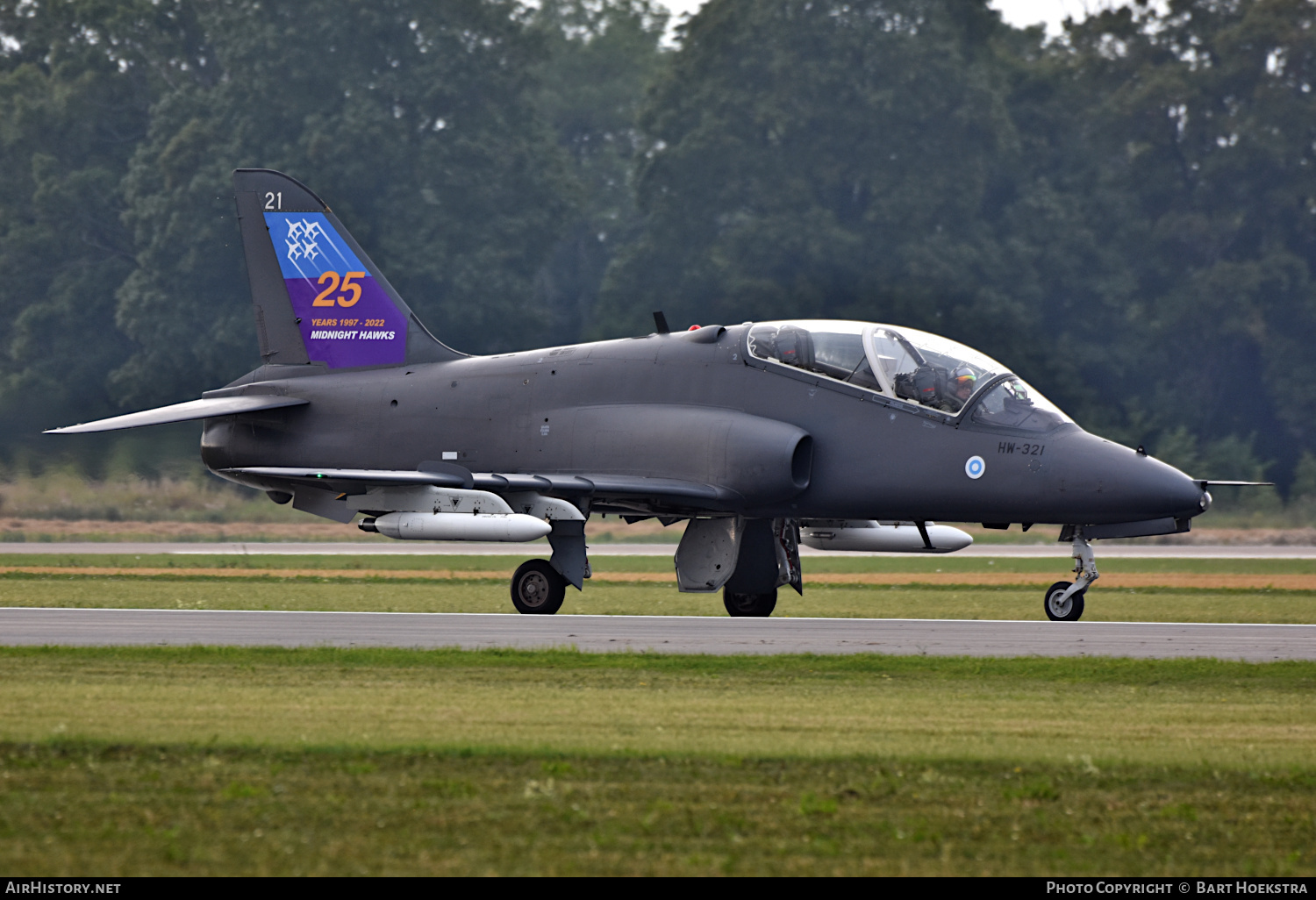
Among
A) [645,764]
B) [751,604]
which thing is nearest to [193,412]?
[751,604]

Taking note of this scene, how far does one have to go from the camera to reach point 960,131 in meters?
60.0

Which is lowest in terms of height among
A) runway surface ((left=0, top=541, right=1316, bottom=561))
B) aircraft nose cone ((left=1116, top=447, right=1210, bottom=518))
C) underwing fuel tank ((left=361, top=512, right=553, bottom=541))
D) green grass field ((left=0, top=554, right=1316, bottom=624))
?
runway surface ((left=0, top=541, right=1316, bottom=561))

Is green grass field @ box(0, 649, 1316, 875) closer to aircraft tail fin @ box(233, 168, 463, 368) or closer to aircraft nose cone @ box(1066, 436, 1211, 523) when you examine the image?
aircraft nose cone @ box(1066, 436, 1211, 523)

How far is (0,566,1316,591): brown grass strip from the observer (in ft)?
86.4

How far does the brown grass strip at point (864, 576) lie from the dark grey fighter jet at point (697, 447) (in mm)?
5394

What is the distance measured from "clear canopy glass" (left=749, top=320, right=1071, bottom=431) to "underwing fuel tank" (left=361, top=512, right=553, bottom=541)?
3455mm

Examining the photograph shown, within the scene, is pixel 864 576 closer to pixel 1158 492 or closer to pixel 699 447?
pixel 699 447

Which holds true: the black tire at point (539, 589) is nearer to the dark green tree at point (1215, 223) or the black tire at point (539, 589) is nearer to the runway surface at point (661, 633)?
the runway surface at point (661, 633)

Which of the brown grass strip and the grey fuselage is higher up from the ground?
the grey fuselage

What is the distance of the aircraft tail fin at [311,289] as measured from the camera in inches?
862

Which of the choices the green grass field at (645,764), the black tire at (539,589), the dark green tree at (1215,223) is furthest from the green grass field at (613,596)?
the dark green tree at (1215,223)

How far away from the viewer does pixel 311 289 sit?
878 inches

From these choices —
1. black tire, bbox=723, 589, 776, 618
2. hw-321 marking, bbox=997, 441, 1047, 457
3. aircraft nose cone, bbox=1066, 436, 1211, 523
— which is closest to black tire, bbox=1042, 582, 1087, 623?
aircraft nose cone, bbox=1066, 436, 1211, 523

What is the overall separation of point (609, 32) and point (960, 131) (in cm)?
3288
